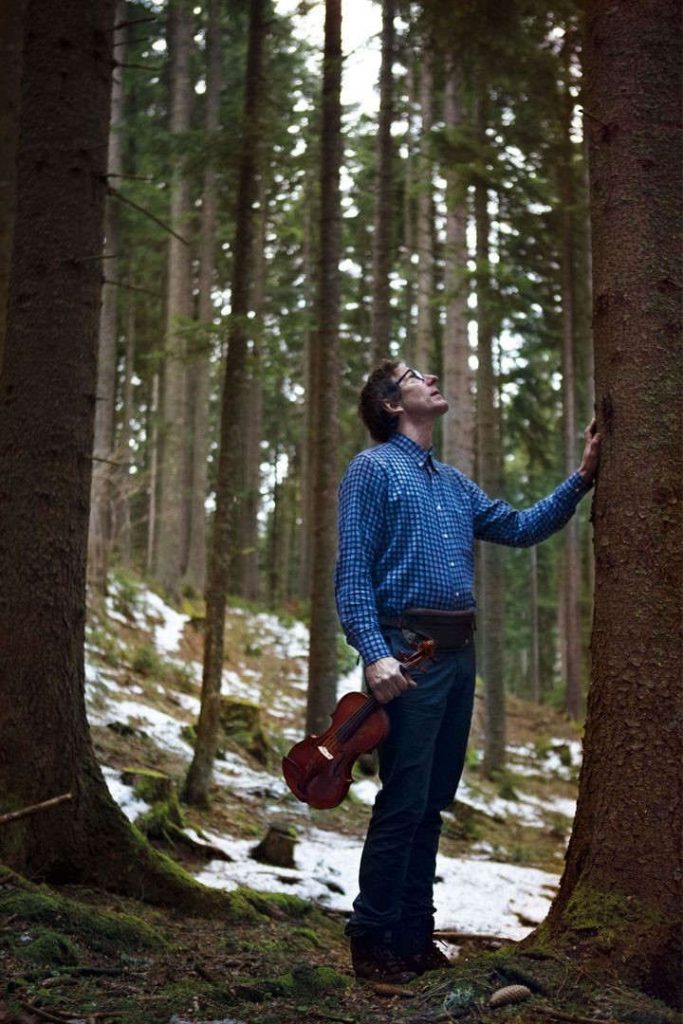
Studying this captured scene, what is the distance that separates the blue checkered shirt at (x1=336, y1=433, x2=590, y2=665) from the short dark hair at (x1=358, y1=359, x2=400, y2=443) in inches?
3.5

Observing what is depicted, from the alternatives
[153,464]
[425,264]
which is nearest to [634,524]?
[425,264]

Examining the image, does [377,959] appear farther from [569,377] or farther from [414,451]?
[569,377]

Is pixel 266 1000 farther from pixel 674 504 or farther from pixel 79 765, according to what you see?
pixel 674 504

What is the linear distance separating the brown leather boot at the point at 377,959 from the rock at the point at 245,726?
292 inches

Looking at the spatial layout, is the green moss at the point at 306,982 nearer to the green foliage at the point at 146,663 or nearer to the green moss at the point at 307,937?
the green moss at the point at 307,937

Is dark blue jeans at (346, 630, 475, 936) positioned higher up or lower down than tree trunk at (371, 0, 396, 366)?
lower down

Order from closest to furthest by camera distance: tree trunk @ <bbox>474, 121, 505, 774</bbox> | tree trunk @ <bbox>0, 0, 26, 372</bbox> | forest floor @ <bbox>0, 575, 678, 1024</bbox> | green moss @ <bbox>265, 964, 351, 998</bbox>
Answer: forest floor @ <bbox>0, 575, 678, 1024</bbox>
green moss @ <bbox>265, 964, 351, 998</bbox>
tree trunk @ <bbox>0, 0, 26, 372</bbox>
tree trunk @ <bbox>474, 121, 505, 774</bbox>

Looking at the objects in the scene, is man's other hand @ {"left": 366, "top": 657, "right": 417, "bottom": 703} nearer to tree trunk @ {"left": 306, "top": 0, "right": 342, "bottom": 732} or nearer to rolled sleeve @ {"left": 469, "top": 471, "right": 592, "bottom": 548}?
rolled sleeve @ {"left": 469, "top": 471, "right": 592, "bottom": 548}

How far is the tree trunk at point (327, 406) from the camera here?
10.7 meters

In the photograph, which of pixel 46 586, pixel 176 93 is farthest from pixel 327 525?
pixel 176 93

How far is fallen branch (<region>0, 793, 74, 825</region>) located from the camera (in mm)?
4320

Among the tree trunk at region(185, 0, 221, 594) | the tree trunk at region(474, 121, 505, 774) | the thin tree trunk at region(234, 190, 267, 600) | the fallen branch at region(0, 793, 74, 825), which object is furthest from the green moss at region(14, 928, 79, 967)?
the thin tree trunk at region(234, 190, 267, 600)

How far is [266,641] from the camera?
2069cm

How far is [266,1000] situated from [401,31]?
520 inches
